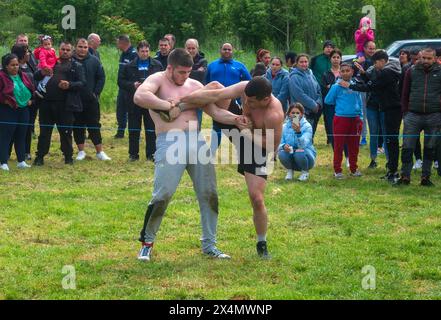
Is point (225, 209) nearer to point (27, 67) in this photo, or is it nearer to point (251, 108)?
point (251, 108)

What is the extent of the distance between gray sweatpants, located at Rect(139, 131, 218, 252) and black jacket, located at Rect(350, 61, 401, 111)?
15.9ft

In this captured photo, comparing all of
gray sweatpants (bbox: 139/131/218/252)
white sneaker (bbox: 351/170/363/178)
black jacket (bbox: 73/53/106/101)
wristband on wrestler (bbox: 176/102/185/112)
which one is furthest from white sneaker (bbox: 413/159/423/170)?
wristband on wrestler (bbox: 176/102/185/112)

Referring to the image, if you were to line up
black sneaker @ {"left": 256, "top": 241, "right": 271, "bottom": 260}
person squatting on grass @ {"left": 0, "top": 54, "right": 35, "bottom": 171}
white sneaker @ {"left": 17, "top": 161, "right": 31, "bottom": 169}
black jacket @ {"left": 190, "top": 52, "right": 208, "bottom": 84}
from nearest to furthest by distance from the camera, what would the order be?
black sneaker @ {"left": 256, "top": 241, "right": 271, "bottom": 260}
person squatting on grass @ {"left": 0, "top": 54, "right": 35, "bottom": 171}
white sneaker @ {"left": 17, "top": 161, "right": 31, "bottom": 169}
black jacket @ {"left": 190, "top": 52, "right": 208, "bottom": 84}

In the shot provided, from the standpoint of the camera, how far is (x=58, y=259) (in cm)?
831

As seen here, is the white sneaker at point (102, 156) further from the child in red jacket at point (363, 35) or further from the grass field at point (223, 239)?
the child in red jacket at point (363, 35)

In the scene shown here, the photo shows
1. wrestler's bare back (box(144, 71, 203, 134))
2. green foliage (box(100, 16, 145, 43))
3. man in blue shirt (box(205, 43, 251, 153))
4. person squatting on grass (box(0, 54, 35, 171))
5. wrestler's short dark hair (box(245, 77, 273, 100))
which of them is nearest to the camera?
wrestler's short dark hair (box(245, 77, 273, 100))

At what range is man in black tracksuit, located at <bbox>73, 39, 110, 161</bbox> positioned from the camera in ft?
46.5

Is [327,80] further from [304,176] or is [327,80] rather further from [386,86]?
[304,176]

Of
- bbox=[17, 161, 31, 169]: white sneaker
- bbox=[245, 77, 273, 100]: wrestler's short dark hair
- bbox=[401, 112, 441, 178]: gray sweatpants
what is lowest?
bbox=[17, 161, 31, 169]: white sneaker

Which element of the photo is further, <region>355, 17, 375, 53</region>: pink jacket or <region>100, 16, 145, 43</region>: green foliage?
<region>100, 16, 145, 43</region>: green foliage

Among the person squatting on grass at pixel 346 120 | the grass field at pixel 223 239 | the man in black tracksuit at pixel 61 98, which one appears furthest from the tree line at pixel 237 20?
the grass field at pixel 223 239

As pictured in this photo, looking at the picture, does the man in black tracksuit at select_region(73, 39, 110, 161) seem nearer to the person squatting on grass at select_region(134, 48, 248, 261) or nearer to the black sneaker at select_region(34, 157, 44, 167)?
the black sneaker at select_region(34, 157, 44, 167)

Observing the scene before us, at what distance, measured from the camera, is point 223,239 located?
9.24 metres

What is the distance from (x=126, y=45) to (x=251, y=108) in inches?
289
